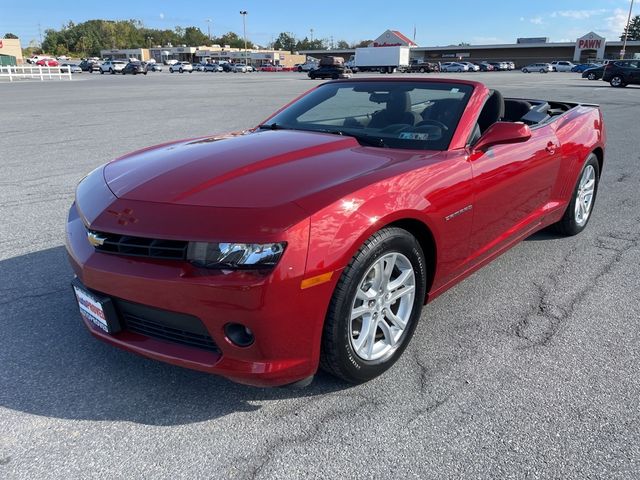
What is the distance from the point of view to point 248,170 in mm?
2727

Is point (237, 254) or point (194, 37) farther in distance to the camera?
point (194, 37)

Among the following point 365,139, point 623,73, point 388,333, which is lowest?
point 388,333

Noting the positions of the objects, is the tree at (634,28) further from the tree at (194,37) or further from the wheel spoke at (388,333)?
the wheel spoke at (388,333)

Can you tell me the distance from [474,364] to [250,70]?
3172 inches

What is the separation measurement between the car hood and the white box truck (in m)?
63.6

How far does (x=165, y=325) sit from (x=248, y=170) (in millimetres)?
894

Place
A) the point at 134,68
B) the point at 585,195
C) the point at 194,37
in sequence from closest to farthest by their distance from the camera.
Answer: the point at 585,195
the point at 134,68
the point at 194,37

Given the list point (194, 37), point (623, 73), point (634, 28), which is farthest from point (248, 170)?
point (194, 37)

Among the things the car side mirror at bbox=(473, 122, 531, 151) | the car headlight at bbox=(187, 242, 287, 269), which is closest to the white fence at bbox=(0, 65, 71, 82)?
the car side mirror at bbox=(473, 122, 531, 151)

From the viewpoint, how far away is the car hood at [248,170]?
7.97ft

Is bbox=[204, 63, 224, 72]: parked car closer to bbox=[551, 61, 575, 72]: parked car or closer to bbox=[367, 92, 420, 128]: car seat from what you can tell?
bbox=[551, 61, 575, 72]: parked car

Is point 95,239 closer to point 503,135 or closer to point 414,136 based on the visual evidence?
point 414,136

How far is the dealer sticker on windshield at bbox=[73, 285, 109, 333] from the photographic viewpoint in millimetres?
2451

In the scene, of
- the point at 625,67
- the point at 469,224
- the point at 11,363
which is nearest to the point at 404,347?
the point at 469,224
